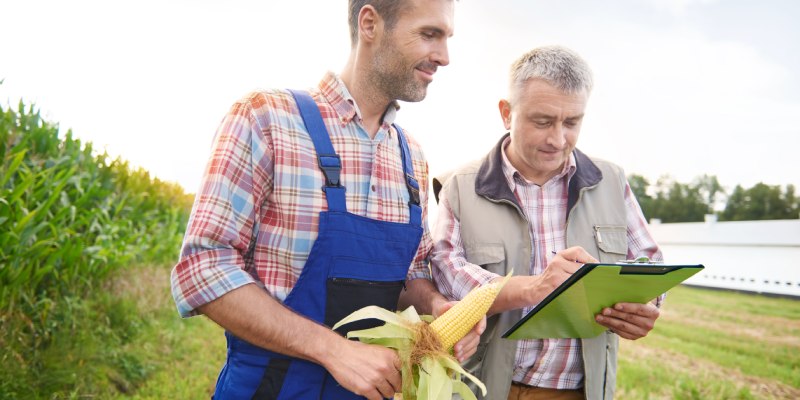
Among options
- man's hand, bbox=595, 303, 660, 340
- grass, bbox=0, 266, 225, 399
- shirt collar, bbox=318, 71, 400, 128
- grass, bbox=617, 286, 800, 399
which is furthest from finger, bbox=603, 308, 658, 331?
grass, bbox=617, 286, 800, 399

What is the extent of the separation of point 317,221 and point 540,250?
1.07 metres

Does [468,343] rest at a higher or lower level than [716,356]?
higher

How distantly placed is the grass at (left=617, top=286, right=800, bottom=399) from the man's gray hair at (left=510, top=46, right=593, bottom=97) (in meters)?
4.57

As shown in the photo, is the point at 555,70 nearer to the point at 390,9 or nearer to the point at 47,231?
the point at 390,9

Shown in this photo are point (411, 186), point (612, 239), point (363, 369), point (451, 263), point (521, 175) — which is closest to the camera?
point (363, 369)

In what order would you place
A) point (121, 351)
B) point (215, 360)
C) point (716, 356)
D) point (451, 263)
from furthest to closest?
point (716, 356) < point (215, 360) < point (121, 351) < point (451, 263)

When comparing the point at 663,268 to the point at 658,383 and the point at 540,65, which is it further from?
the point at 658,383

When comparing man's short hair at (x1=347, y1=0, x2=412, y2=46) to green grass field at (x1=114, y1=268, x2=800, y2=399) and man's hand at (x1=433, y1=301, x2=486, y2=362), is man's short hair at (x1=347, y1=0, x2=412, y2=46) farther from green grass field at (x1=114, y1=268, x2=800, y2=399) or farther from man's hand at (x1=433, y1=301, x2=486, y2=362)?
green grass field at (x1=114, y1=268, x2=800, y2=399)

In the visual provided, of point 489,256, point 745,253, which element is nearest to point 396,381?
point 489,256

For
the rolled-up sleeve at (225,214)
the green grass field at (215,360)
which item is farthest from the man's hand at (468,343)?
the green grass field at (215,360)

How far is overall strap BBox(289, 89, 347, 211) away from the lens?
1711mm

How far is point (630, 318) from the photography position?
6.80ft

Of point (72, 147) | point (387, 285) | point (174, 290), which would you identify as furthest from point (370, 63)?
point (72, 147)

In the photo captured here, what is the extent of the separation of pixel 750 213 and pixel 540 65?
46.9 metres
